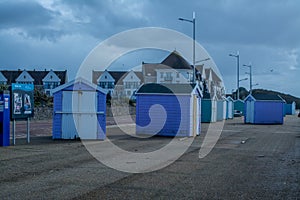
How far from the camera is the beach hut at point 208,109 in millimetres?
52062

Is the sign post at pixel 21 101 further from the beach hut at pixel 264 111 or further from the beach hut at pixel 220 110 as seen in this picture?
the beach hut at pixel 220 110

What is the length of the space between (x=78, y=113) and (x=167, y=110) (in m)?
6.60

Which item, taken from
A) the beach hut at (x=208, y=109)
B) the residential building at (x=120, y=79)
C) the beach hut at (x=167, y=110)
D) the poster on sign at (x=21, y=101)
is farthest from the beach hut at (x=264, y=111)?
the residential building at (x=120, y=79)

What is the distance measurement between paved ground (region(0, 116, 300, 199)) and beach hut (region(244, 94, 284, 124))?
35.8 m

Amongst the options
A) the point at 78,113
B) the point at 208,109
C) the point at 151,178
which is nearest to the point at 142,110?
the point at 78,113

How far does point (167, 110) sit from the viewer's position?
27953mm

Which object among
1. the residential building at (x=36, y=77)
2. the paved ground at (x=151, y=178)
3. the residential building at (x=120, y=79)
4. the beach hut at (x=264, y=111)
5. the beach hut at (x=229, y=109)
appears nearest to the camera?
the paved ground at (x=151, y=178)

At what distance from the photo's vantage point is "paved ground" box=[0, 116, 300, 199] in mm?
9797

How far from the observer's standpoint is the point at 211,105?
5244cm

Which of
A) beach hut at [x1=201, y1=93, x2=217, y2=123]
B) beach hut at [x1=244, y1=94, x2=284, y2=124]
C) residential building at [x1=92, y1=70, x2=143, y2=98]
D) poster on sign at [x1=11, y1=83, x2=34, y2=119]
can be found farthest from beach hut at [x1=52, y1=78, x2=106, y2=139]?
residential building at [x1=92, y1=70, x2=143, y2=98]

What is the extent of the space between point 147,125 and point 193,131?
2.64 metres

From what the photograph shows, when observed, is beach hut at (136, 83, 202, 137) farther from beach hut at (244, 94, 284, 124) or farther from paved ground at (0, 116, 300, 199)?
beach hut at (244, 94, 284, 124)

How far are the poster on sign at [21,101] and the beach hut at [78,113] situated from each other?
5.20ft

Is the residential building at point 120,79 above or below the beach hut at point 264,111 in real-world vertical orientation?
above
